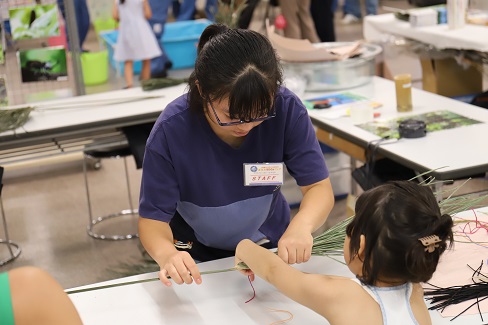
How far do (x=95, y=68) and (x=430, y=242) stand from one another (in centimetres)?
592

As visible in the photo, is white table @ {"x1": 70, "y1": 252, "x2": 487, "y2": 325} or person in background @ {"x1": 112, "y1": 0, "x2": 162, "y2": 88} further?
person in background @ {"x1": 112, "y1": 0, "x2": 162, "y2": 88}

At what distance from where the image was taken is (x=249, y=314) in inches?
70.2

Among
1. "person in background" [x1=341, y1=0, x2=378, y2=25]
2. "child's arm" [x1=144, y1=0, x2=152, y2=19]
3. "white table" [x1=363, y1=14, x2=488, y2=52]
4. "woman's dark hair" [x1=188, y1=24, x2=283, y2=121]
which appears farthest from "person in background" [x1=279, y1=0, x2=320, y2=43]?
"woman's dark hair" [x1=188, y1=24, x2=283, y2=121]

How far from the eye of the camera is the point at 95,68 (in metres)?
7.03

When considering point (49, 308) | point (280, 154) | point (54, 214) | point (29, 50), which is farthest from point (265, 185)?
point (54, 214)

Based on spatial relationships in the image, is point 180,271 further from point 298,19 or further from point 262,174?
point 298,19

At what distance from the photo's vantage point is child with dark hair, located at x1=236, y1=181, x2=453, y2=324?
4.80 ft

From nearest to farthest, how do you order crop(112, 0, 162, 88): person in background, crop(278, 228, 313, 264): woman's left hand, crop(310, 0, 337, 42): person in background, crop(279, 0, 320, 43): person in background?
crop(278, 228, 313, 264): woman's left hand → crop(112, 0, 162, 88): person in background → crop(279, 0, 320, 43): person in background → crop(310, 0, 337, 42): person in background

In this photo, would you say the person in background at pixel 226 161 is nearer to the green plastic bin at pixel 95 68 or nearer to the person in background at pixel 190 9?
the green plastic bin at pixel 95 68

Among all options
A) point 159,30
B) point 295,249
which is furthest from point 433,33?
point 159,30

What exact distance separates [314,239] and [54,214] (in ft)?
9.56

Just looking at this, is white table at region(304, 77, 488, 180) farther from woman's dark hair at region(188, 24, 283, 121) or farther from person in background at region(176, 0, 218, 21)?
person in background at region(176, 0, 218, 21)

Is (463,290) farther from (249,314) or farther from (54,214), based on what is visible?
(54,214)

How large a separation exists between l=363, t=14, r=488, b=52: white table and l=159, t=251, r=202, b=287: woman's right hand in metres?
2.60
